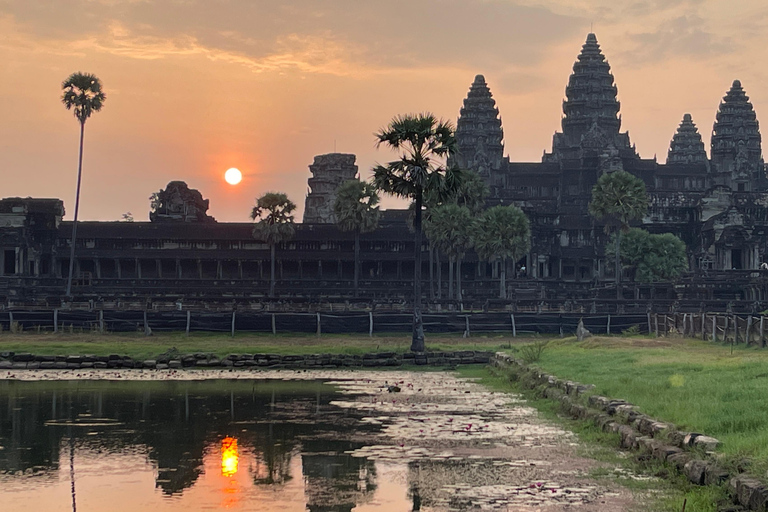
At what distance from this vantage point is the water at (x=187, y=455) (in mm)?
14273

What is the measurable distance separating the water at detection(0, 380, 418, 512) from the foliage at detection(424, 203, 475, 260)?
2170 inches

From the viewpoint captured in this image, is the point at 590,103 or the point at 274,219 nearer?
the point at 274,219

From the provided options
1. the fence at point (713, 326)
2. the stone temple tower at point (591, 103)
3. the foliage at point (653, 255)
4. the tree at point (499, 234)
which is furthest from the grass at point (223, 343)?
the stone temple tower at point (591, 103)

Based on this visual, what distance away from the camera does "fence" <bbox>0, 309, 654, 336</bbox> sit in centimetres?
4784

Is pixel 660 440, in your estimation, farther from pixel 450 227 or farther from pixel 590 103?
pixel 590 103

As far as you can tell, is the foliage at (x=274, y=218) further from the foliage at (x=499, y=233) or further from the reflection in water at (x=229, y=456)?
the reflection in water at (x=229, y=456)

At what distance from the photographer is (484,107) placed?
137125 mm

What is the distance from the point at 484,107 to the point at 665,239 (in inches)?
1660

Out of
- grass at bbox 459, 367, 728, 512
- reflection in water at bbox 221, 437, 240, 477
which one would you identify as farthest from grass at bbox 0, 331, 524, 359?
grass at bbox 459, 367, 728, 512

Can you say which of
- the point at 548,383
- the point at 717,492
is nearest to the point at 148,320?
the point at 548,383

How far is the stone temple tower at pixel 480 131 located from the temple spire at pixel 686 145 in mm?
32291

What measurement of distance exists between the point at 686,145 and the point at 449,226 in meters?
86.5

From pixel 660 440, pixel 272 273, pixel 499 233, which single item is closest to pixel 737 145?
pixel 499 233

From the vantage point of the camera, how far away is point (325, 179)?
157000 mm
